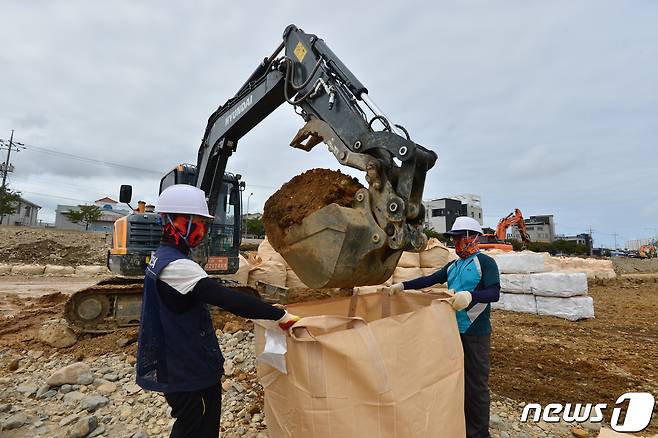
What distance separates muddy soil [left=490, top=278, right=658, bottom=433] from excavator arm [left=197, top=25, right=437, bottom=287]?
2.34 m

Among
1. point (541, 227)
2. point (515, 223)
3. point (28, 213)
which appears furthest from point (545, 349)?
point (541, 227)

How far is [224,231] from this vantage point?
6707 millimetres

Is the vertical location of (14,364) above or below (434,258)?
below

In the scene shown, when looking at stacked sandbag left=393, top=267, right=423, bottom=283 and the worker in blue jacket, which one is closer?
the worker in blue jacket

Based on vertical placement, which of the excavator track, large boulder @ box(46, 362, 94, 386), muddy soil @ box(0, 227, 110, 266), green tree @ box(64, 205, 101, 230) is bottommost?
large boulder @ box(46, 362, 94, 386)

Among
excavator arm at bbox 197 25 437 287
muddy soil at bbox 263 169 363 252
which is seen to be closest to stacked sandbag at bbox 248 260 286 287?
excavator arm at bbox 197 25 437 287

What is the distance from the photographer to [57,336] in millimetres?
5367

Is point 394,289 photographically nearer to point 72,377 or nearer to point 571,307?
point 72,377

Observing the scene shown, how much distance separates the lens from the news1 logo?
315 cm

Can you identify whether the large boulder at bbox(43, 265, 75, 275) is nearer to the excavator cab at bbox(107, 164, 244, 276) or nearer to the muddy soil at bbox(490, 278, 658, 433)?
the excavator cab at bbox(107, 164, 244, 276)

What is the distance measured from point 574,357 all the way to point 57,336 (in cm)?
719

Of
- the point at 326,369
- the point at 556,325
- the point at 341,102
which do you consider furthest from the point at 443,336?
the point at 556,325

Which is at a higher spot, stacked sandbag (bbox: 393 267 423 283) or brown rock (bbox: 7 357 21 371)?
stacked sandbag (bbox: 393 267 423 283)

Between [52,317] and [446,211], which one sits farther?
[446,211]
